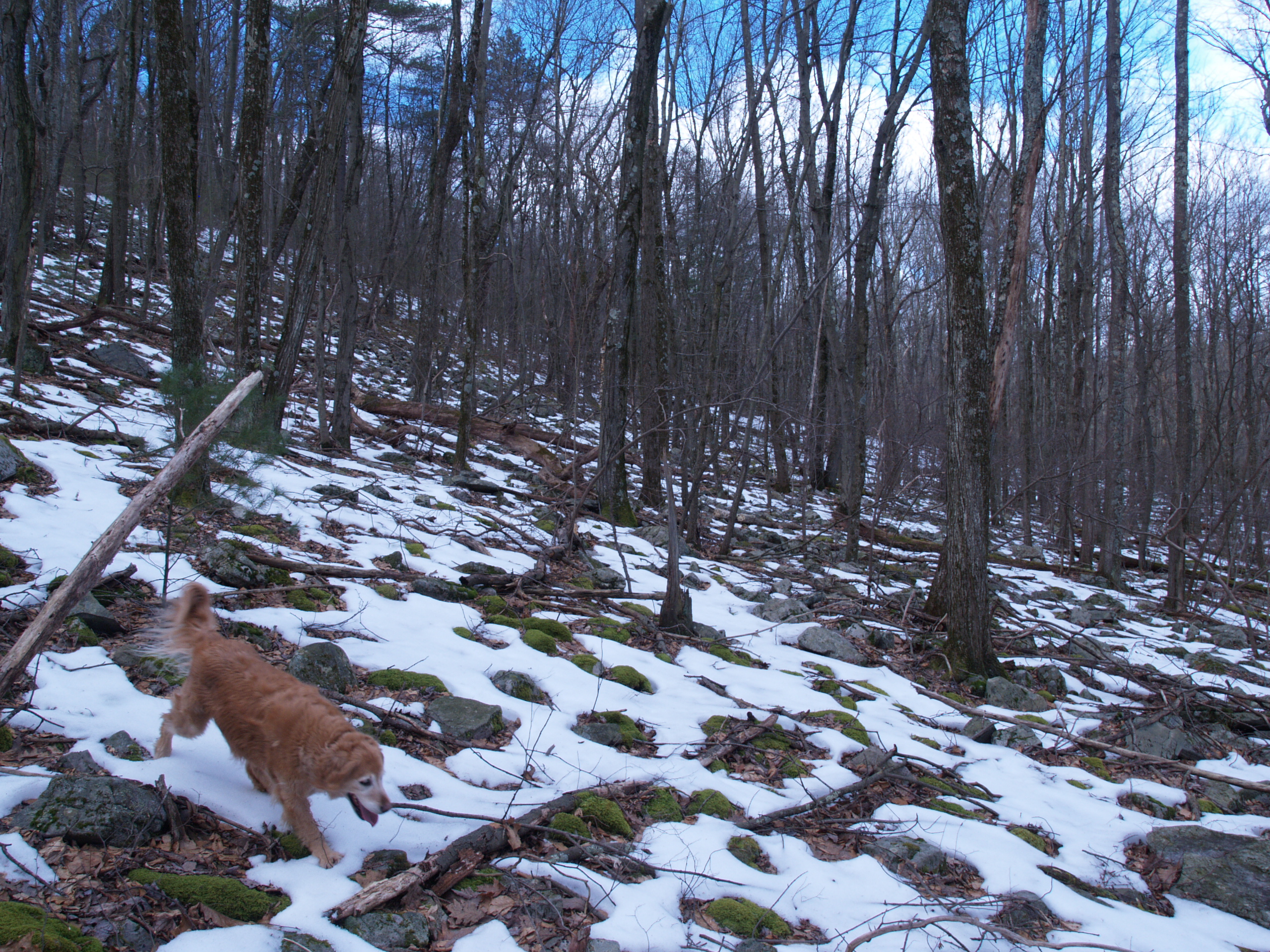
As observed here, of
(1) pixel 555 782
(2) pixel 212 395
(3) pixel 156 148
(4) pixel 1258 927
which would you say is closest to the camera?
(4) pixel 1258 927

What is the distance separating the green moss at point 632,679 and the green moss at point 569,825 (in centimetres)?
178

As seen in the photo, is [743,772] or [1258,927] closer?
[1258,927]

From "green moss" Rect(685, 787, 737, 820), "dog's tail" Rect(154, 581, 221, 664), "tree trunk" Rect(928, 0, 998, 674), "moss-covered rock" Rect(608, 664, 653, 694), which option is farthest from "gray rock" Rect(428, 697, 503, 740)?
"tree trunk" Rect(928, 0, 998, 674)

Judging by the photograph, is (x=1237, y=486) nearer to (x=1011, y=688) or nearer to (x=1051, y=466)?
(x=1051, y=466)

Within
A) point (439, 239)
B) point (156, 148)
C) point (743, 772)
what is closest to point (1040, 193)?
point (439, 239)

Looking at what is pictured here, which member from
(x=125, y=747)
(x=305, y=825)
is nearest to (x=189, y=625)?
(x=125, y=747)

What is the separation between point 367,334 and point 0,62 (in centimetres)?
1336

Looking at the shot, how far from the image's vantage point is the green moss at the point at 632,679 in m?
5.02

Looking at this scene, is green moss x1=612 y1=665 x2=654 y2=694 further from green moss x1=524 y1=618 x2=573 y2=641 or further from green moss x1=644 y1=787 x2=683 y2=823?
green moss x1=644 y1=787 x2=683 y2=823

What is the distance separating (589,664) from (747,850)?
6.59 ft

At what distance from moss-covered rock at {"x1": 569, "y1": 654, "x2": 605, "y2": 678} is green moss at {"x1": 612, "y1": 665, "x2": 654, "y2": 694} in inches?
3.1

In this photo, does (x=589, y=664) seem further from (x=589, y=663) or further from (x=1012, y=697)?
(x=1012, y=697)

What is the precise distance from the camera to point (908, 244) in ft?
91.8

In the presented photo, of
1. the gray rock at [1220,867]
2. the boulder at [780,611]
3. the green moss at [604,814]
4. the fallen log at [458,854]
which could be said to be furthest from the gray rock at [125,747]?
the boulder at [780,611]
